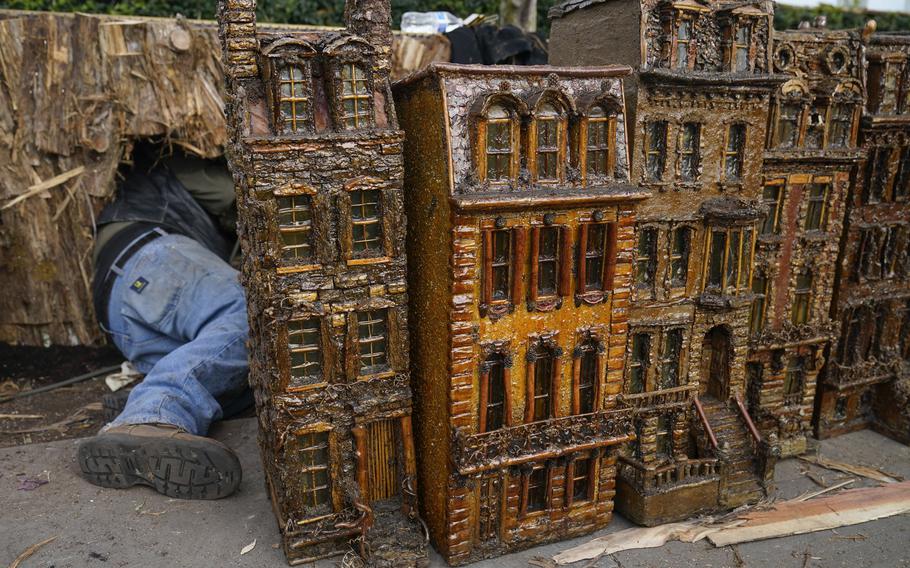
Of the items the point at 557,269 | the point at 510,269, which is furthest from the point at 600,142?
the point at 510,269

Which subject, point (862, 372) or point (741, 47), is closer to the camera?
point (741, 47)

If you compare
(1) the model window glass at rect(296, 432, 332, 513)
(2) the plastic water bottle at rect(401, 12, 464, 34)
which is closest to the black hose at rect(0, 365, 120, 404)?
(1) the model window glass at rect(296, 432, 332, 513)

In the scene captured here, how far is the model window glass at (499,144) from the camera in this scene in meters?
10.5

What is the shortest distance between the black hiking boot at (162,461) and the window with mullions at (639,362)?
7.51 m

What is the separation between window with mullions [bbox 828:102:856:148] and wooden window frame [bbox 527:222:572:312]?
24.1ft

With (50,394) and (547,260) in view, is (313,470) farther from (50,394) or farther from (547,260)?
(50,394)

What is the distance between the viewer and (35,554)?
37.6 feet

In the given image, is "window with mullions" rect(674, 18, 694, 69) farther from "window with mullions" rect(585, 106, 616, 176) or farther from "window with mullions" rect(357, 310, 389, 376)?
"window with mullions" rect(357, 310, 389, 376)

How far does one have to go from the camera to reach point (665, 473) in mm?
12719

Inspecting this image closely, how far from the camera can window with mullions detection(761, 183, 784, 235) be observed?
14.4 m

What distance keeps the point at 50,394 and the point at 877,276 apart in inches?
773

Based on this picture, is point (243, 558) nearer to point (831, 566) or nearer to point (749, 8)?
point (831, 566)

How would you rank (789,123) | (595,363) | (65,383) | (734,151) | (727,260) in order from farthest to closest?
(65,383)
(789,123)
(727,260)
(734,151)
(595,363)

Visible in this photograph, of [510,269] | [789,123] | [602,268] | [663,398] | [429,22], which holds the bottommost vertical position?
[663,398]
